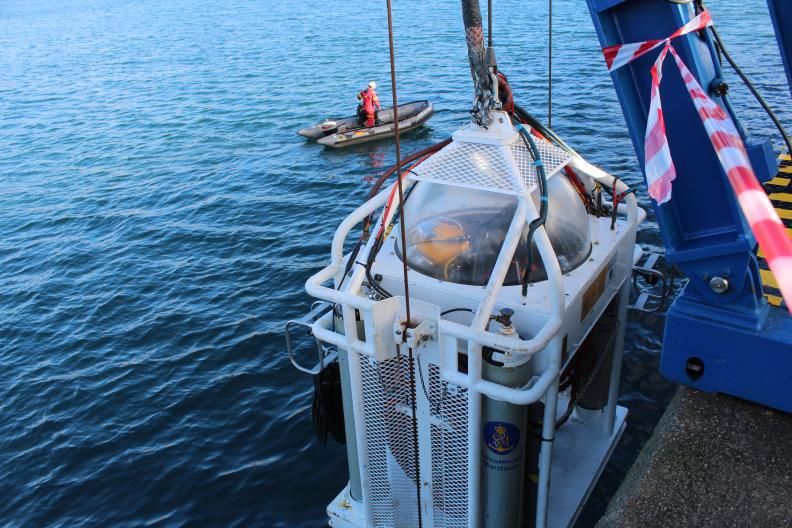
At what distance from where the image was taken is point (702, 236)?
15.8 ft

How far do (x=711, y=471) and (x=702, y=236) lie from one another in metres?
1.69

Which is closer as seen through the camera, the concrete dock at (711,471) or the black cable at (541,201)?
the concrete dock at (711,471)

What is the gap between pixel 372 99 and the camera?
2205 centimetres

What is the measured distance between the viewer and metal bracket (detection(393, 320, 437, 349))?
14.9 ft

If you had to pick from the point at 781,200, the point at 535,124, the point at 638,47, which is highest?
the point at 638,47

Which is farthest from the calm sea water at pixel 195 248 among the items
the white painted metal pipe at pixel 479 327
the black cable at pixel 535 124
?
the black cable at pixel 535 124

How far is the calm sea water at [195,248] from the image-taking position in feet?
28.6

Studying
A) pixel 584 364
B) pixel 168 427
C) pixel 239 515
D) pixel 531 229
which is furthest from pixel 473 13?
pixel 168 427

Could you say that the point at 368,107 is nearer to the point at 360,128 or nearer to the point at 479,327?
the point at 360,128

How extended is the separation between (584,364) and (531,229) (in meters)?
2.18

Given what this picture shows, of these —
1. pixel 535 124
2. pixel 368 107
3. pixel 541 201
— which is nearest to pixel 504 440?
pixel 541 201

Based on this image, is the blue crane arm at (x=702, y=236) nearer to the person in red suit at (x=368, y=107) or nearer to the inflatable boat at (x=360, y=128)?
the inflatable boat at (x=360, y=128)

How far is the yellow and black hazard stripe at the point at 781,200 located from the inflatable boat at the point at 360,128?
1295 cm

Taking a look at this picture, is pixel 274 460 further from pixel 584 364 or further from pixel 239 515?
pixel 584 364
